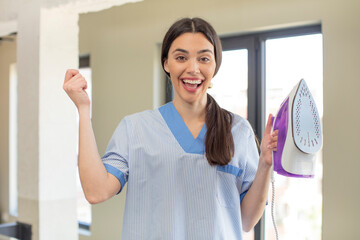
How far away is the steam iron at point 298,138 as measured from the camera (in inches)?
39.9

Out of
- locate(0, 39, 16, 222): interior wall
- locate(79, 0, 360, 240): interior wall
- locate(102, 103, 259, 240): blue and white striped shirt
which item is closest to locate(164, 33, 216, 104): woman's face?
locate(102, 103, 259, 240): blue and white striped shirt

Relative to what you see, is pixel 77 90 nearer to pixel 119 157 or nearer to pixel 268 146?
pixel 119 157

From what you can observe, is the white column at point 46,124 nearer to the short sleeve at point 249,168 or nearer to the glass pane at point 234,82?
the glass pane at point 234,82

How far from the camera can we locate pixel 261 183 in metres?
1.07

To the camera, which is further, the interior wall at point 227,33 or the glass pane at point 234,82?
the glass pane at point 234,82

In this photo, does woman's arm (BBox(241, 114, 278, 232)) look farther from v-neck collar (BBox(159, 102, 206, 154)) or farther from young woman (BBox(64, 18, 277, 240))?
v-neck collar (BBox(159, 102, 206, 154))

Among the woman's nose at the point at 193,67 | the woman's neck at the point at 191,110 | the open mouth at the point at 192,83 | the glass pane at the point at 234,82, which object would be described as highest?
the glass pane at the point at 234,82

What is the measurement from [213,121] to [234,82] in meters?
1.98

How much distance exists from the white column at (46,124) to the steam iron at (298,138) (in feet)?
6.23

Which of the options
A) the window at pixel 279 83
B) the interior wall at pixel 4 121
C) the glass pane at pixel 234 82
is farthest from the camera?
the interior wall at pixel 4 121

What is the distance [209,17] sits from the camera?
295cm

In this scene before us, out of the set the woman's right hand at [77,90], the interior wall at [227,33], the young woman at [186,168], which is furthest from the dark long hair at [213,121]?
the interior wall at [227,33]

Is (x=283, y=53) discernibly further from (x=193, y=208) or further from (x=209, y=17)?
(x=193, y=208)

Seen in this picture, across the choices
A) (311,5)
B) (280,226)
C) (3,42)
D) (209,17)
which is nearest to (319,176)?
(280,226)
